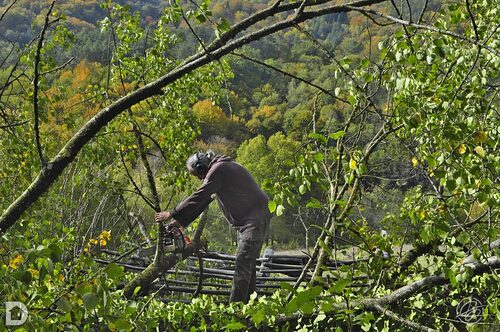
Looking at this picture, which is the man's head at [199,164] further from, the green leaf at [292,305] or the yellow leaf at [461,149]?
the green leaf at [292,305]

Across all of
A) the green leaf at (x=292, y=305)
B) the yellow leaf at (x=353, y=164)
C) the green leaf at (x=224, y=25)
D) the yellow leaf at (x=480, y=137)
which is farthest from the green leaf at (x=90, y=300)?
the yellow leaf at (x=480, y=137)

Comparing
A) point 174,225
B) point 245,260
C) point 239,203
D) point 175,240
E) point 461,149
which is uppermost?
point 461,149

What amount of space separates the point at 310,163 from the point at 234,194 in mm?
3257

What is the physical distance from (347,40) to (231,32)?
59377 millimetres

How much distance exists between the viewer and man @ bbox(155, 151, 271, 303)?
597cm

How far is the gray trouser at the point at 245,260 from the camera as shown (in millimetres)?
6074

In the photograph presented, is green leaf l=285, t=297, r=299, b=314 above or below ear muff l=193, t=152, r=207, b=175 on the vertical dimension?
above

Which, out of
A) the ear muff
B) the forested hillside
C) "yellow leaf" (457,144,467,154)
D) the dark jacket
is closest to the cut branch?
the forested hillside

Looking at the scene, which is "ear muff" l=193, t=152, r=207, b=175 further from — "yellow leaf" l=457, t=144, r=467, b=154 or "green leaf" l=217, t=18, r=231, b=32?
"green leaf" l=217, t=18, r=231, b=32

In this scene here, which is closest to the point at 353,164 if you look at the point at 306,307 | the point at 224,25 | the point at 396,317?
the point at 224,25

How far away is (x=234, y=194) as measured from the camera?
6.08 meters

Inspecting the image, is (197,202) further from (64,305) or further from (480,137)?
(64,305)

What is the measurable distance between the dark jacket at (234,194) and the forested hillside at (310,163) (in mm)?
291

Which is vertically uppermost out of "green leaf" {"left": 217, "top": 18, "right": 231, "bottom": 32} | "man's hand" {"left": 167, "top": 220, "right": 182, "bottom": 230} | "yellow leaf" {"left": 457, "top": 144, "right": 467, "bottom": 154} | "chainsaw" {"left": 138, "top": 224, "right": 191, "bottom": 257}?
"green leaf" {"left": 217, "top": 18, "right": 231, "bottom": 32}
